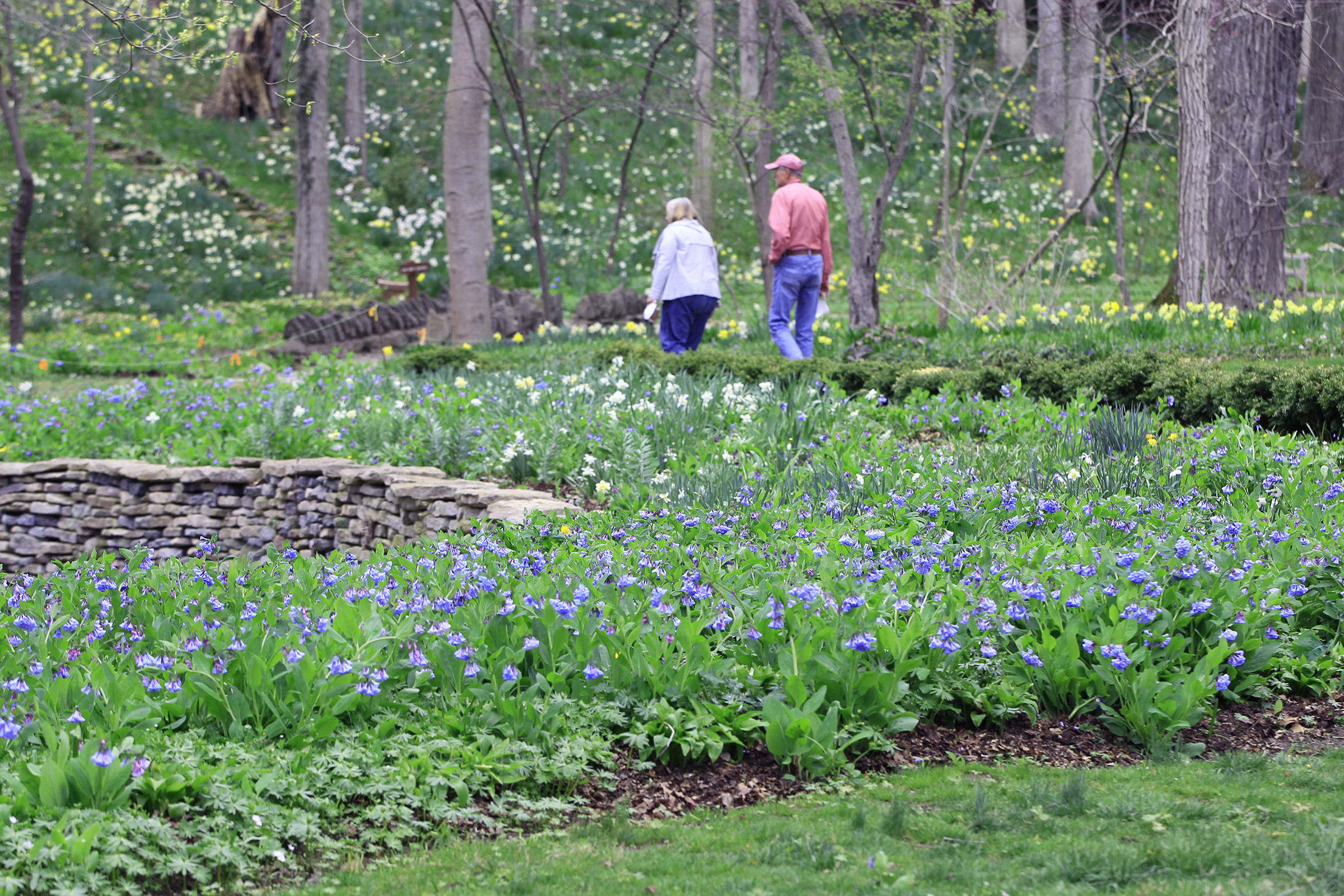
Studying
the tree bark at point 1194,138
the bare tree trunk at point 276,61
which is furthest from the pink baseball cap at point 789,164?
the bare tree trunk at point 276,61

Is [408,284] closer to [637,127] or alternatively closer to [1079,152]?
[637,127]

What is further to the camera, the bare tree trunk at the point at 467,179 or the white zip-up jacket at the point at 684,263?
the bare tree trunk at the point at 467,179

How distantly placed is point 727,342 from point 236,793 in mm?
8668

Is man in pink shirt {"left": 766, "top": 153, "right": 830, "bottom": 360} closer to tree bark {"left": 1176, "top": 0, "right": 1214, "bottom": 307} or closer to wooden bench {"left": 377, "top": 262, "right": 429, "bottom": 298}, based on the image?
tree bark {"left": 1176, "top": 0, "right": 1214, "bottom": 307}

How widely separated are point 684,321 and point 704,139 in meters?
7.76

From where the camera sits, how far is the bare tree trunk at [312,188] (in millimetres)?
16047

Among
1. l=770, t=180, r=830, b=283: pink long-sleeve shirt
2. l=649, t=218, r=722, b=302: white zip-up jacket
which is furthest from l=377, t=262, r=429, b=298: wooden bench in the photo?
l=770, t=180, r=830, b=283: pink long-sleeve shirt

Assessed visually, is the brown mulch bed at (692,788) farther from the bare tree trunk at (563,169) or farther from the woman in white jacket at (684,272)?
the bare tree trunk at (563,169)

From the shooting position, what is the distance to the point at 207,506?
715 cm

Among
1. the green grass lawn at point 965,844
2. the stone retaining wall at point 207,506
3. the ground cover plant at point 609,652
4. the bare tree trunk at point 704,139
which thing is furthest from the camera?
the bare tree trunk at point 704,139

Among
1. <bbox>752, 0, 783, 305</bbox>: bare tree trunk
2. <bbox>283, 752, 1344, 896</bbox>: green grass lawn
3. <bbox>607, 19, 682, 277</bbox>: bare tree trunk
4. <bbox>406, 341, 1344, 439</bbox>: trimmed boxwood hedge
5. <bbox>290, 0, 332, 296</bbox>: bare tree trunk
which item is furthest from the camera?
<bbox>290, 0, 332, 296</bbox>: bare tree trunk

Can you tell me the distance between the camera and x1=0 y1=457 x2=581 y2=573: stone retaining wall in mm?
6383

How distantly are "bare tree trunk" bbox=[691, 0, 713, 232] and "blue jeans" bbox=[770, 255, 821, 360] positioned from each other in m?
6.97

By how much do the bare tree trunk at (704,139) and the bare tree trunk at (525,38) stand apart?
9.66 ft
